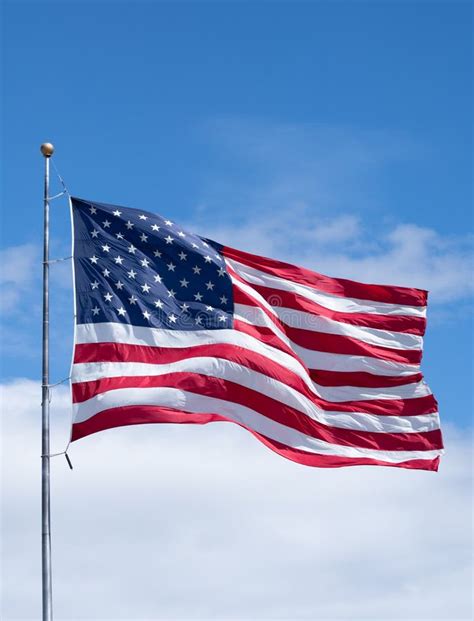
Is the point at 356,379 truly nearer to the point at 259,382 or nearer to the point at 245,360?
the point at 259,382

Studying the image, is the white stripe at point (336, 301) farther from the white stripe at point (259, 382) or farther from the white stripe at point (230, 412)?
the white stripe at point (230, 412)

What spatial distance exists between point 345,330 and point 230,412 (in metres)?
4.00

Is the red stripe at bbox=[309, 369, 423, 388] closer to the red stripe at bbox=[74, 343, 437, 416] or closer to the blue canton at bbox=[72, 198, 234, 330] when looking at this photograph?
the red stripe at bbox=[74, 343, 437, 416]

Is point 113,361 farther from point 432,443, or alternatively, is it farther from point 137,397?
point 432,443

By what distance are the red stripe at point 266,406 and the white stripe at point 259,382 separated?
98mm

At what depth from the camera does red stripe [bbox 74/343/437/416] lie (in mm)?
28734

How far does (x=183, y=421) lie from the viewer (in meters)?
29.1

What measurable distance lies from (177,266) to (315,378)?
13.9ft

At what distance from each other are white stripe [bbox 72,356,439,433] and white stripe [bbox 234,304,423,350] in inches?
66.9

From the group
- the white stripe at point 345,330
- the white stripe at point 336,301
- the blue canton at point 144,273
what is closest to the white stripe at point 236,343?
the blue canton at point 144,273

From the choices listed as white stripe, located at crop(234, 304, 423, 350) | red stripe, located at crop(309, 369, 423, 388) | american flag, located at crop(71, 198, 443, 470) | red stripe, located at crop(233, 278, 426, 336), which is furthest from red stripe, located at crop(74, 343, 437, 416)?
red stripe, located at crop(233, 278, 426, 336)

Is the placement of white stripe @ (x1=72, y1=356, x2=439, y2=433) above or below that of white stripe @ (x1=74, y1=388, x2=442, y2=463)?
above

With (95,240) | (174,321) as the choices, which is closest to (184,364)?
(174,321)

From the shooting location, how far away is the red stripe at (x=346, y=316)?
3225 cm
